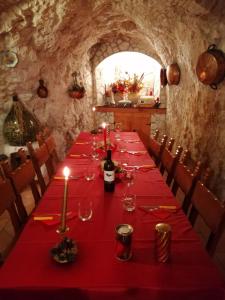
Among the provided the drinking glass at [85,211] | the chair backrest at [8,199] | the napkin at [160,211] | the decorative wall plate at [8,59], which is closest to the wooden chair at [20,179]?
the chair backrest at [8,199]

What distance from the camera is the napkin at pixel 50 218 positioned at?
131cm

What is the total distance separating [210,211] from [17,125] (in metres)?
2.75

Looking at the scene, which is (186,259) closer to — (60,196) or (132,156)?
(60,196)

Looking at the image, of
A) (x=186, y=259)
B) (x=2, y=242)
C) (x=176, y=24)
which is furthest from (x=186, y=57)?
(x=2, y=242)

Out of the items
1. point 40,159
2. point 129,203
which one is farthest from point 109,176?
point 40,159

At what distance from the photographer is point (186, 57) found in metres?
3.17

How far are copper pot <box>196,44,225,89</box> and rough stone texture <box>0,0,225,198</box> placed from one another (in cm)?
7

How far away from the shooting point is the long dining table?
90 cm

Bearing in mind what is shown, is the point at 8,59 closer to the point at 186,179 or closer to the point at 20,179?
the point at 20,179

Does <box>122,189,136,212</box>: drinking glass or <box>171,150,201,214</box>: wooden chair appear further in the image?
<box>171,150,201,214</box>: wooden chair

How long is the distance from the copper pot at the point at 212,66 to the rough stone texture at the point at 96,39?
0.07 meters

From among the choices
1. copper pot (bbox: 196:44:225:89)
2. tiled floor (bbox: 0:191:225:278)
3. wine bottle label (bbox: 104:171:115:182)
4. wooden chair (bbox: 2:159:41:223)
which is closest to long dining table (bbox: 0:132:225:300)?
wine bottle label (bbox: 104:171:115:182)

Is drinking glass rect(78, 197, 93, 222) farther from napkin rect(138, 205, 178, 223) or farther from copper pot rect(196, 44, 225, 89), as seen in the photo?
copper pot rect(196, 44, 225, 89)

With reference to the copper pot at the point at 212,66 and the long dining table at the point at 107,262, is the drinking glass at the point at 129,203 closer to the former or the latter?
the long dining table at the point at 107,262
